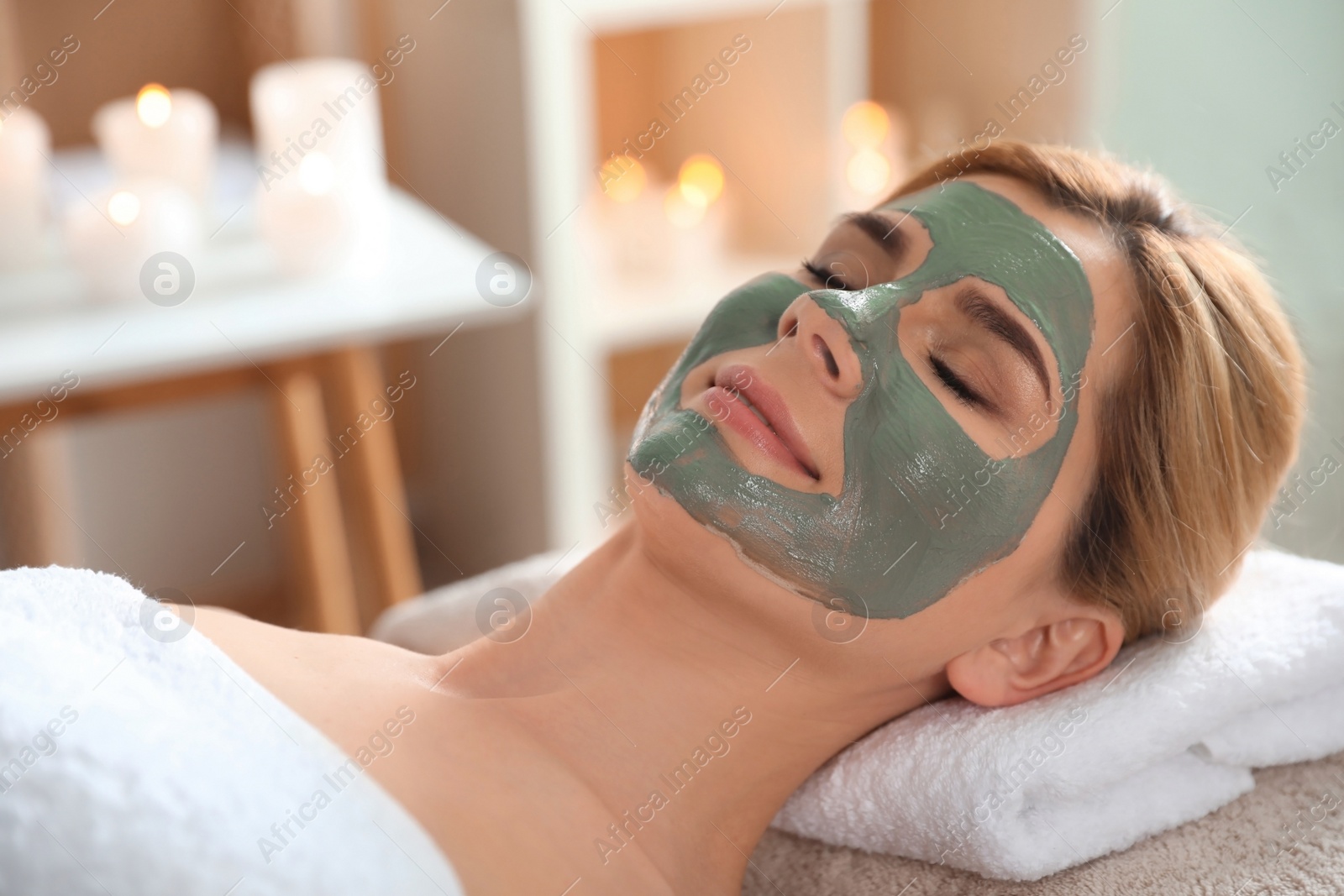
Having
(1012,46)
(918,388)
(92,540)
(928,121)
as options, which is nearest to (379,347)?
(92,540)

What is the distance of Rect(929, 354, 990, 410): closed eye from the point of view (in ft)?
3.06

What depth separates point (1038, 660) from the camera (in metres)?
1.01

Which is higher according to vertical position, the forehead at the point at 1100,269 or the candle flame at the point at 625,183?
the candle flame at the point at 625,183

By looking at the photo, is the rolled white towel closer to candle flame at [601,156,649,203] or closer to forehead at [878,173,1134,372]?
forehead at [878,173,1134,372]

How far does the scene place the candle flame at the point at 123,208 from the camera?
1.53 metres

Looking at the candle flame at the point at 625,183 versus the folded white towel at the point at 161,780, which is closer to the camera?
the folded white towel at the point at 161,780

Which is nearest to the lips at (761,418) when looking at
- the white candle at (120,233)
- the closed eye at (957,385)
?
the closed eye at (957,385)

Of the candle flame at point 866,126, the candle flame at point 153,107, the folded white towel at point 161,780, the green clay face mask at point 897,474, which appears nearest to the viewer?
the folded white towel at point 161,780

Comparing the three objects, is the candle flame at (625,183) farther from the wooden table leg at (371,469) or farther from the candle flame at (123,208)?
the candle flame at (123,208)

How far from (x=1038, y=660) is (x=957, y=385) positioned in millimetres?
241

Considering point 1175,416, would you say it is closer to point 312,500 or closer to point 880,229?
point 880,229

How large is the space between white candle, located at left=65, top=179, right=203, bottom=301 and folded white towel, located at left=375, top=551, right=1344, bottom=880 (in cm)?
103

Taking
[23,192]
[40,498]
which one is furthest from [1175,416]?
[40,498]

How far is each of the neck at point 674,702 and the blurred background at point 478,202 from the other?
65 centimetres
